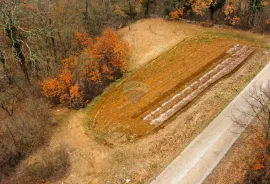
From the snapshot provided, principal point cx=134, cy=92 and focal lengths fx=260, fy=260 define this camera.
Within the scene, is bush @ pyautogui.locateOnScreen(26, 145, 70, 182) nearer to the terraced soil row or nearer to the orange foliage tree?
the orange foliage tree

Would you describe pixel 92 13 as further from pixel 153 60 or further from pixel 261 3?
pixel 261 3

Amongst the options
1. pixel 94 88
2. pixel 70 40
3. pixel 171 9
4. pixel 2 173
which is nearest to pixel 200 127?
pixel 94 88

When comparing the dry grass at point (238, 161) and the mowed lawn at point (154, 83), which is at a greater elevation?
the mowed lawn at point (154, 83)

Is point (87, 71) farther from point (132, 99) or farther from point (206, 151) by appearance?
point (206, 151)

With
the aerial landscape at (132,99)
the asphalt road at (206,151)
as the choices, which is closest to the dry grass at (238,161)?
the aerial landscape at (132,99)

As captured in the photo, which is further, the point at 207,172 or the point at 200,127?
the point at 200,127

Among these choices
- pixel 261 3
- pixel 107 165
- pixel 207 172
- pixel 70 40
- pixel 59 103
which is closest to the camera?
pixel 207 172

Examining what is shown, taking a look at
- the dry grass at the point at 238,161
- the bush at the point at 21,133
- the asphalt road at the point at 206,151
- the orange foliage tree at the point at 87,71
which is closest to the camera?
the dry grass at the point at 238,161

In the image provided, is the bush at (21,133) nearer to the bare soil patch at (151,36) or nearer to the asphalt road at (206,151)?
the asphalt road at (206,151)
